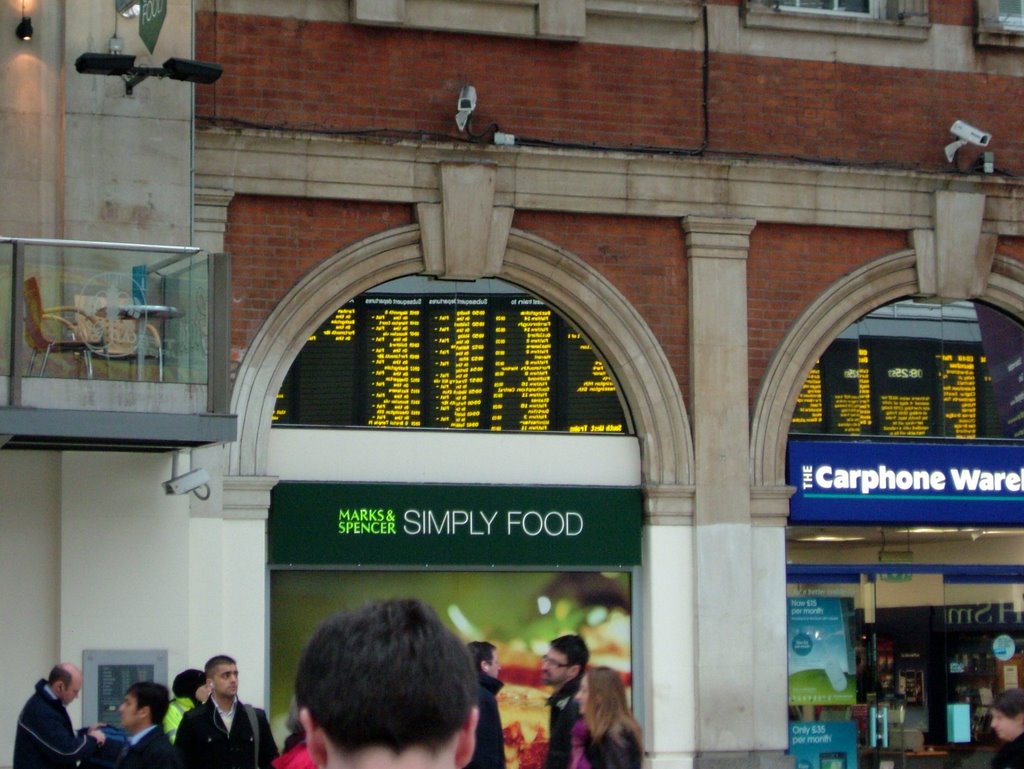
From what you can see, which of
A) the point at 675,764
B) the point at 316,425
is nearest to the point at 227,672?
the point at 316,425

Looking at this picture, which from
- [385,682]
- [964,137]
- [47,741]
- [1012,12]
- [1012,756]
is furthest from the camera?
[1012,12]

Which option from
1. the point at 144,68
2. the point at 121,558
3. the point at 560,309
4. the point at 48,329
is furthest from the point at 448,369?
the point at 48,329

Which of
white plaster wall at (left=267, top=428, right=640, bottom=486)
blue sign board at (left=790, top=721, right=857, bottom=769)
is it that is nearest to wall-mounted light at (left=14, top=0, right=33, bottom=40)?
white plaster wall at (left=267, top=428, right=640, bottom=486)

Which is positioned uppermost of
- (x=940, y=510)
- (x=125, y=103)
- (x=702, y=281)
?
(x=125, y=103)

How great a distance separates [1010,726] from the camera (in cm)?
790

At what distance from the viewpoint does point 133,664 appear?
12.4 meters

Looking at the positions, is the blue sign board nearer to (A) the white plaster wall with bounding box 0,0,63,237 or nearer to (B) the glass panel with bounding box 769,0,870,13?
(B) the glass panel with bounding box 769,0,870,13

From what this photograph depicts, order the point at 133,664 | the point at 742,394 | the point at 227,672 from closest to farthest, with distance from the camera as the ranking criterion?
the point at 227,672 < the point at 133,664 < the point at 742,394

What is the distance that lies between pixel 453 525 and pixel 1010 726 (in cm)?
639

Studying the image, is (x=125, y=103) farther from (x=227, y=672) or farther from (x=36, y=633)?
(x=227, y=672)

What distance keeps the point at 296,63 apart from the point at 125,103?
4.74 ft

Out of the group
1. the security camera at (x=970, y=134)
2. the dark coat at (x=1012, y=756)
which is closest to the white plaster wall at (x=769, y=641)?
the security camera at (x=970, y=134)

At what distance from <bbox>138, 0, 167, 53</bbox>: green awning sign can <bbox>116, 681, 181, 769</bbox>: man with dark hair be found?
5.64 meters

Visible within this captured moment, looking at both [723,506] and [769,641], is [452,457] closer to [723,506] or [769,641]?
[723,506]
